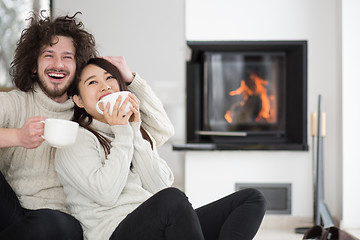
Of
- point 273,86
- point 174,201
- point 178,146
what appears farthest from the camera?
point 273,86

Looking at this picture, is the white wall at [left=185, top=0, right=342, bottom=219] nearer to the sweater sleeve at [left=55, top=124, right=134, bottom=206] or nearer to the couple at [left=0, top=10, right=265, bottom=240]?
the couple at [left=0, top=10, right=265, bottom=240]

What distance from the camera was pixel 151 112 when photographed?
1788 mm

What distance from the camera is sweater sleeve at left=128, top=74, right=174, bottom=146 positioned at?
5.81 feet

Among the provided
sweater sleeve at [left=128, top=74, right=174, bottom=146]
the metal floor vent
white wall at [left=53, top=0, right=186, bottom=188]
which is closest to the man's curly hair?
sweater sleeve at [left=128, top=74, right=174, bottom=146]

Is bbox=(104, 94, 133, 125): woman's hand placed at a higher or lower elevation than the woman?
higher

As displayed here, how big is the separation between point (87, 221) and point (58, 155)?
22cm

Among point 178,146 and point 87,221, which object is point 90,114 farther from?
point 178,146

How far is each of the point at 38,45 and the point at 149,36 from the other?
1.68 metres

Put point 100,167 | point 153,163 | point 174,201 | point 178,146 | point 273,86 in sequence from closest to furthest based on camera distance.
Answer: point 174,201, point 100,167, point 153,163, point 178,146, point 273,86

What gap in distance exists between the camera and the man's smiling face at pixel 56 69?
1.68m

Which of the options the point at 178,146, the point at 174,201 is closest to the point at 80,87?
the point at 174,201

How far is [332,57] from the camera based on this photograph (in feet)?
10.2

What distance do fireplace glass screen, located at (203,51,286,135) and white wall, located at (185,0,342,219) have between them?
0.19 m

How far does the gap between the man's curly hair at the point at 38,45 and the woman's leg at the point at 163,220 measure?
0.60 meters
